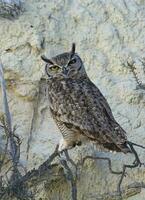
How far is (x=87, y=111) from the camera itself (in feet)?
19.4

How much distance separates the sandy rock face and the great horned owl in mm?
211

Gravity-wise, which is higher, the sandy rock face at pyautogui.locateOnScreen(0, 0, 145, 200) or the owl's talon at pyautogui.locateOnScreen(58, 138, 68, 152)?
the sandy rock face at pyautogui.locateOnScreen(0, 0, 145, 200)

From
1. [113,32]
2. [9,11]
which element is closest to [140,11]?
[113,32]

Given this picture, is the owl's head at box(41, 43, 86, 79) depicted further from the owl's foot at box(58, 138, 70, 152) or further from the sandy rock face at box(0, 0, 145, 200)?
the owl's foot at box(58, 138, 70, 152)

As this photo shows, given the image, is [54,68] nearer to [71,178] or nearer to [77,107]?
[77,107]

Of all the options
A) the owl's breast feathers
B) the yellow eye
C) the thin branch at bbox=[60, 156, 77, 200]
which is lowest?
the thin branch at bbox=[60, 156, 77, 200]

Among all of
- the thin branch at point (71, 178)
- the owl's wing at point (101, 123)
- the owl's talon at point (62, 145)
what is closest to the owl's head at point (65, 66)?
the owl's wing at point (101, 123)

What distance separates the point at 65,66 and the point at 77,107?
0.56m

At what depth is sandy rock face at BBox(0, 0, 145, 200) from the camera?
617cm

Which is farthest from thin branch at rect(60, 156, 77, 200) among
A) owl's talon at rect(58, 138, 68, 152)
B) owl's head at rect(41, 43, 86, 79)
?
owl's head at rect(41, 43, 86, 79)

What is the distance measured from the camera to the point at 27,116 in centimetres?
638

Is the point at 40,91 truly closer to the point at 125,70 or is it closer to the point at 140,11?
the point at 125,70

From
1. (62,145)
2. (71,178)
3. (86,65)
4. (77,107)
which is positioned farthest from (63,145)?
(86,65)

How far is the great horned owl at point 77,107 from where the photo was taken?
5.72 meters
